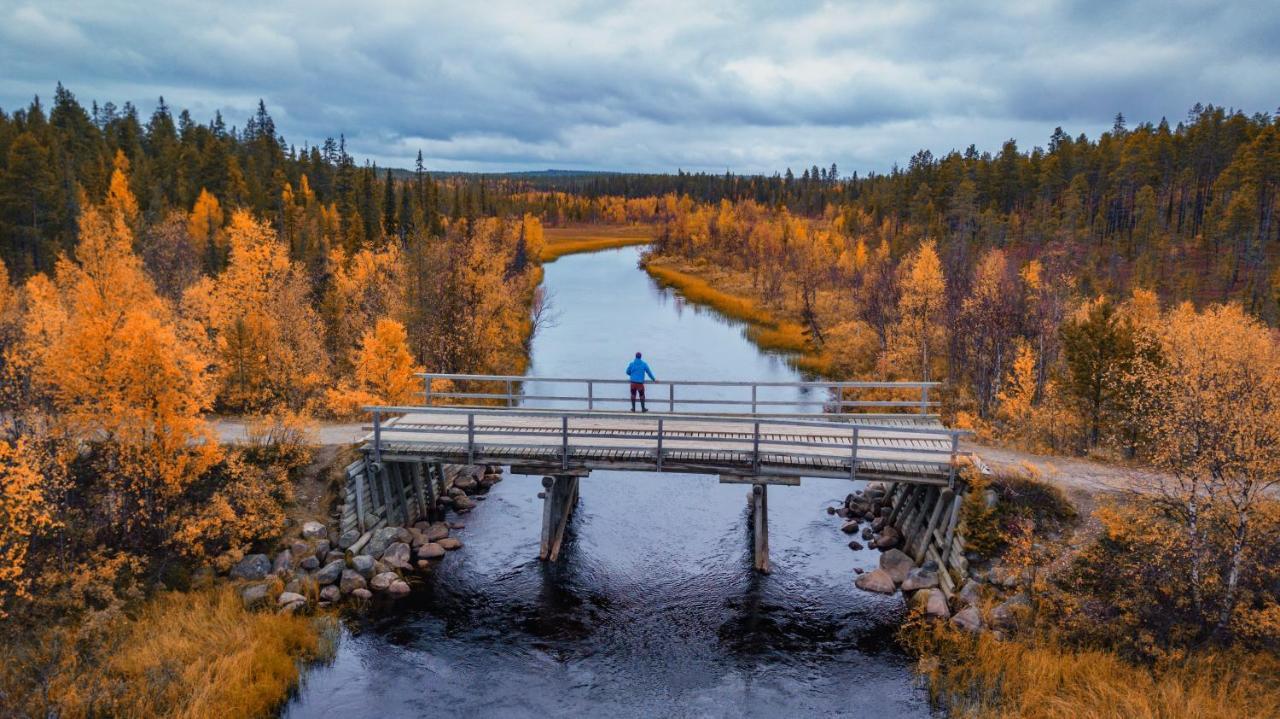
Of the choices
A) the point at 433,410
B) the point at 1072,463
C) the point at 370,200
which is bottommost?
the point at 1072,463

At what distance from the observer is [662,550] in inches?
942

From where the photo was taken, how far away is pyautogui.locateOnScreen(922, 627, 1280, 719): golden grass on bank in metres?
14.5

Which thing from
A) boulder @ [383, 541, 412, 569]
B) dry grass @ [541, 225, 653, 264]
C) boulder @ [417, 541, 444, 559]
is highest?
dry grass @ [541, 225, 653, 264]

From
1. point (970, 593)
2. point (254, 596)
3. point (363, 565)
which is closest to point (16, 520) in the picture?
point (254, 596)

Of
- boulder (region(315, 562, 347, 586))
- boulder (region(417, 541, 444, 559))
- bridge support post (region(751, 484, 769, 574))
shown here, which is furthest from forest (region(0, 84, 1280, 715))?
bridge support post (region(751, 484, 769, 574))

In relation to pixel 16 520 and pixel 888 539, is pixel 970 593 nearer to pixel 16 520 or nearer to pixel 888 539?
pixel 888 539

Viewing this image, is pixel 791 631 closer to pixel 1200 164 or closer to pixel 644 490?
pixel 644 490

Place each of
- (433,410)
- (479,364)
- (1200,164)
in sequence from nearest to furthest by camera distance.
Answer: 1. (433,410)
2. (479,364)
3. (1200,164)

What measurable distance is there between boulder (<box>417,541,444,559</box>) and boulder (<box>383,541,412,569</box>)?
1.93 feet

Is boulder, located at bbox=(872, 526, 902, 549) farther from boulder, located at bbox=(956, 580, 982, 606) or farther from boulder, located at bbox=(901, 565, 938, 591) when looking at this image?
boulder, located at bbox=(956, 580, 982, 606)

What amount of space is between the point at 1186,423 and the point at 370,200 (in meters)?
82.1

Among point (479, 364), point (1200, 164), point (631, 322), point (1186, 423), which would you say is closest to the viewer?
point (1186, 423)

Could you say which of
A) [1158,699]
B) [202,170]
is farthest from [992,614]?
[202,170]

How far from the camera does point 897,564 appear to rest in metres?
22.3
